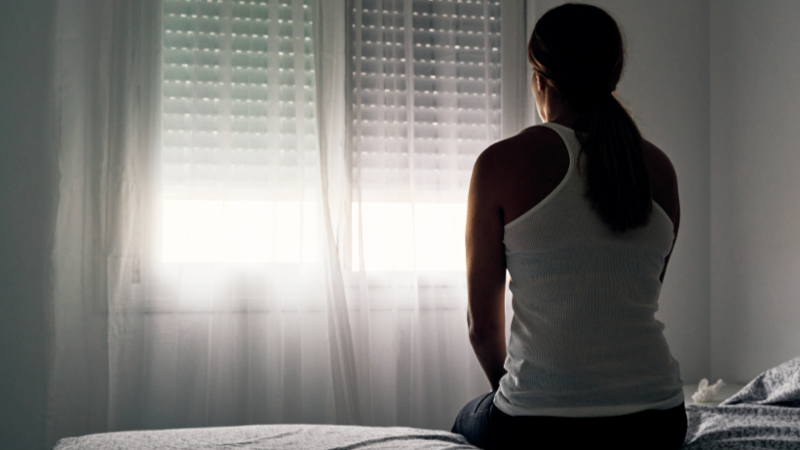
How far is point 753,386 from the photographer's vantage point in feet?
4.29

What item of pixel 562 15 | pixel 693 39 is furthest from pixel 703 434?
pixel 693 39

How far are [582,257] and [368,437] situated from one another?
0.49 m

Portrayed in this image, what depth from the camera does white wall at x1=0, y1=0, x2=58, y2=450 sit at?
1783 mm

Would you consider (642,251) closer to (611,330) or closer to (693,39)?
(611,330)

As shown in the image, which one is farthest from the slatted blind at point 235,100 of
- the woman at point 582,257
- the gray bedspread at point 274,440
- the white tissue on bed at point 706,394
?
the white tissue on bed at point 706,394

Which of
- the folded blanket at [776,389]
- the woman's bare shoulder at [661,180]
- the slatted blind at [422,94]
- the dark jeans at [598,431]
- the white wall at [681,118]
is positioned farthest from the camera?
the white wall at [681,118]

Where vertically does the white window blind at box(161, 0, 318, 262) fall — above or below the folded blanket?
above

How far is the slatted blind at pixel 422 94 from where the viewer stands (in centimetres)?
200

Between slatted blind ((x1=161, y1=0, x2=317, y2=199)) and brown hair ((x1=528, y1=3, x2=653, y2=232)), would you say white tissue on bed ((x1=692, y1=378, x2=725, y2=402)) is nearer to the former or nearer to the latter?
brown hair ((x1=528, y1=3, x2=653, y2=232))

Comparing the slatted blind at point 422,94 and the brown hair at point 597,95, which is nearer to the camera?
the brown hair at point 597,95

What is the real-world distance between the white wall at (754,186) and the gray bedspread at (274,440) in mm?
1476

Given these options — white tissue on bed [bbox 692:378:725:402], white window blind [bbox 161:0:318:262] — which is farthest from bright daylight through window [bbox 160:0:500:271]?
white tissue on bed [bbox 692:378:725:402]

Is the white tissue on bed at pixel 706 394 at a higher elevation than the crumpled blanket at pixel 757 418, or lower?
lower

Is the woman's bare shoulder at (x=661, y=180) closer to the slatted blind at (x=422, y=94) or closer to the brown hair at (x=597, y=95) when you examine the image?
the brown hair at (x=597, y=95)
